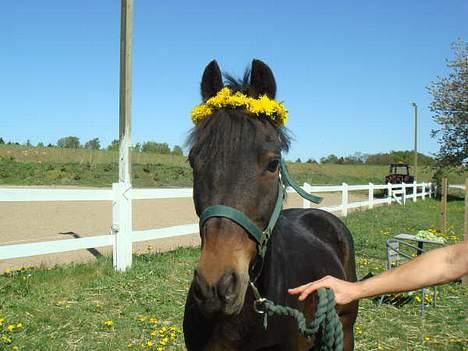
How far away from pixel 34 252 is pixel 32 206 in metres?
9.92

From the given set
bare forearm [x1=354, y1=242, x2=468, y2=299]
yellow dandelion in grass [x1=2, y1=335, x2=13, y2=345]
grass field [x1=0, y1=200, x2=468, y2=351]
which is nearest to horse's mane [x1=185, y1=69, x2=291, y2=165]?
bare forearm [x1=354, y1=242, x2=468, y2=299]

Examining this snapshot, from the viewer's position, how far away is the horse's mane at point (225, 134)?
2131mm

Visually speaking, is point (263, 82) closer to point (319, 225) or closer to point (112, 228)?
point (319, 225)

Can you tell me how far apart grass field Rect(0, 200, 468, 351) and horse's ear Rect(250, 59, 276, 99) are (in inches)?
110

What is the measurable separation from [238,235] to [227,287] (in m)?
→ 0.24

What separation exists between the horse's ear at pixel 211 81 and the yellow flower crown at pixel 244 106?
96 mm

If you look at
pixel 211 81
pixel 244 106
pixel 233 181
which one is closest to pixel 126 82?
pixel 211 81

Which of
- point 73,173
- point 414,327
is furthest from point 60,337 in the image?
point 73,173

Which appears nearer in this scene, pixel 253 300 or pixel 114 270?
pixel 253 300

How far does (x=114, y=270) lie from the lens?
6.49 meters

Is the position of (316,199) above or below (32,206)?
above

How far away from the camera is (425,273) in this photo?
2.02 meters

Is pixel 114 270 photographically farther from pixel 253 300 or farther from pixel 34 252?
pixel 253 300

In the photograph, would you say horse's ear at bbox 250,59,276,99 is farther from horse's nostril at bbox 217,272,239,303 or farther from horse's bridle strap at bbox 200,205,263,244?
horse's nostril at bbox 217,272,239,303
